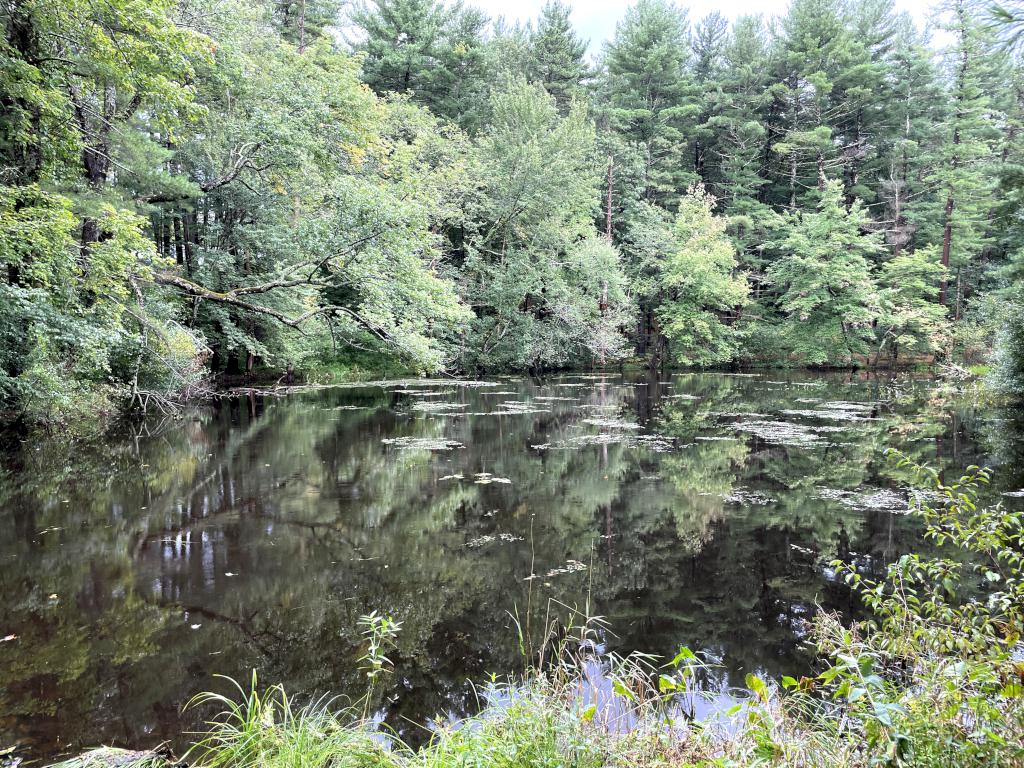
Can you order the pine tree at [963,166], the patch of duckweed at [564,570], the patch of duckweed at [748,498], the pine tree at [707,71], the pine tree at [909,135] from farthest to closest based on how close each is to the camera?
1. the pine tree at [707,71]
2. the pine tree at [909,135]
3. the pine tree at [963,166]
4. the patch of duckweed at [748,498]
5. the patch of duckweed at [564,570]

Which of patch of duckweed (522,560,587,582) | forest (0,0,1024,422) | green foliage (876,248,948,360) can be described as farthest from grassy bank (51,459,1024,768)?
green foliage (876,248,948,360)

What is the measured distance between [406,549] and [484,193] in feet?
62.9

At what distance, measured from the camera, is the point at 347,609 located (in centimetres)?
408

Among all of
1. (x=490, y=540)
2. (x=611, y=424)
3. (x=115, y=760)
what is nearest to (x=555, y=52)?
(x=611, y=424)

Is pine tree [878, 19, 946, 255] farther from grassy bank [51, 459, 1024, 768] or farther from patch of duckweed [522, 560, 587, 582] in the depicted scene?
grassy bank [51, 459, 1024, 768]

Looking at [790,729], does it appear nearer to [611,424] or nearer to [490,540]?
[490,540]

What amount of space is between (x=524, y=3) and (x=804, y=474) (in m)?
48.0

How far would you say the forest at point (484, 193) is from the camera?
8688mm

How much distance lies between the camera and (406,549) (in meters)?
5.24

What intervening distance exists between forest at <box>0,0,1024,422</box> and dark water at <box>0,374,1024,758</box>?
2878 mm

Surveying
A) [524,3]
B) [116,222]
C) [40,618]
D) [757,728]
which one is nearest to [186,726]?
[40,618]

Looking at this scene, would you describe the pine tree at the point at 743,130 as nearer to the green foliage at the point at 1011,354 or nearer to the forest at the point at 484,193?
the forest at the point at 484,193

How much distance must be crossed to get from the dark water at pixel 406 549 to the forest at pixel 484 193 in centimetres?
288

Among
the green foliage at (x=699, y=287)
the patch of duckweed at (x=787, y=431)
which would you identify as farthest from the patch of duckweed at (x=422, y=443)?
the green foliage at (x=699, y=287)
